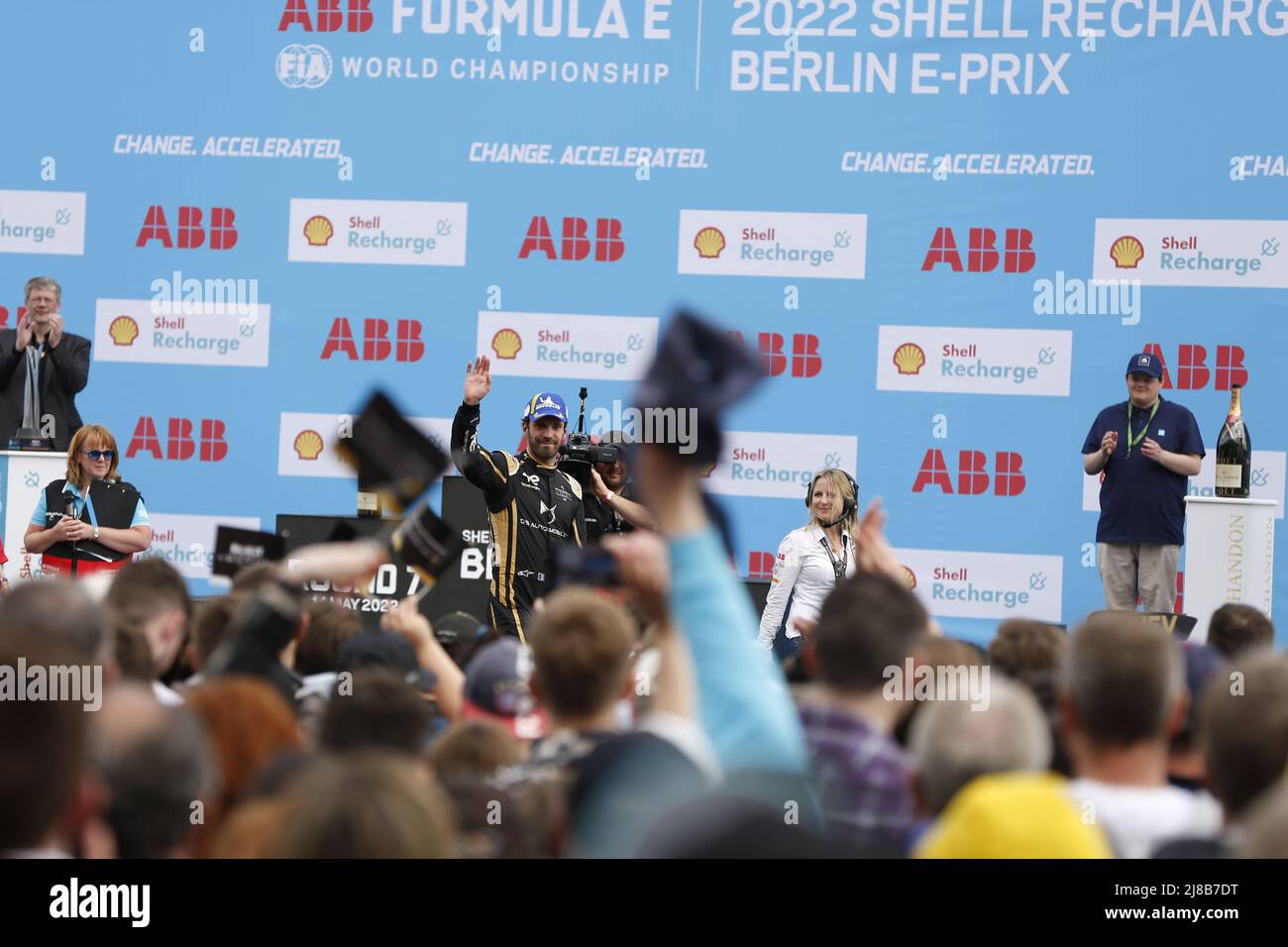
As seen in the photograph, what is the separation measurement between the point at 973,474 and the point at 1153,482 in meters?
1.18

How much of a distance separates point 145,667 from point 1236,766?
2.11 meters

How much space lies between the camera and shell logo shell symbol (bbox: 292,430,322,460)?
31.0 feet

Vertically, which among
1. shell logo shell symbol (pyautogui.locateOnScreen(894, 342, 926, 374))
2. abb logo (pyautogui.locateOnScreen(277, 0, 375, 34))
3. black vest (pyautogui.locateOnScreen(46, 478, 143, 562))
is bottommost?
black vest (pyautogui.locateOnScreen(46, 478, 143, 562))

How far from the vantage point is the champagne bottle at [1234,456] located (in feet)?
25.7

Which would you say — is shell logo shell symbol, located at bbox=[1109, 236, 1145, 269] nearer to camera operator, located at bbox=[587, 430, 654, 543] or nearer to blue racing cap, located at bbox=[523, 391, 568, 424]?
camera operator, located at bbox=[587, 430, 654, 543]

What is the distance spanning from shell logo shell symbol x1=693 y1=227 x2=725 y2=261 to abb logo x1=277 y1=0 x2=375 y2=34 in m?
2.47

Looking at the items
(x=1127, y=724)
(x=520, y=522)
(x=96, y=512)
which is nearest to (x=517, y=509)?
(x=520, y=522)

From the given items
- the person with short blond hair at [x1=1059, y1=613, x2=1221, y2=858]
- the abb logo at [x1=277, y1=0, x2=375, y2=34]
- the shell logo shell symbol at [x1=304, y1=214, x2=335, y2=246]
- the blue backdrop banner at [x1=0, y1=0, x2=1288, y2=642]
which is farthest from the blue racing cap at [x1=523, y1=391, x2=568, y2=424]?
the person with short blond hair at [x1=1059, y1=613, x2=1221, y2=858]

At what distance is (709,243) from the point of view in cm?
925

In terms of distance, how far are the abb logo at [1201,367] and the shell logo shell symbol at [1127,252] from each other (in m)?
0.50

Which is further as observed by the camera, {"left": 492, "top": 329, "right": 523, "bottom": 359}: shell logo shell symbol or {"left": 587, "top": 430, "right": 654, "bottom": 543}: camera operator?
{"left": 492, "top": 329, "right": 523, "bottom": 359}: shell logo shell symbol

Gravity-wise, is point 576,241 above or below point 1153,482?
above

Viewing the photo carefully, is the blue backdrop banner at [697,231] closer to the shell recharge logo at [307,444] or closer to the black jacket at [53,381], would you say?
the shell recharge logo at [307,444]

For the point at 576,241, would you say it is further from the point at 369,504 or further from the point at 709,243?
the point at 369,504
